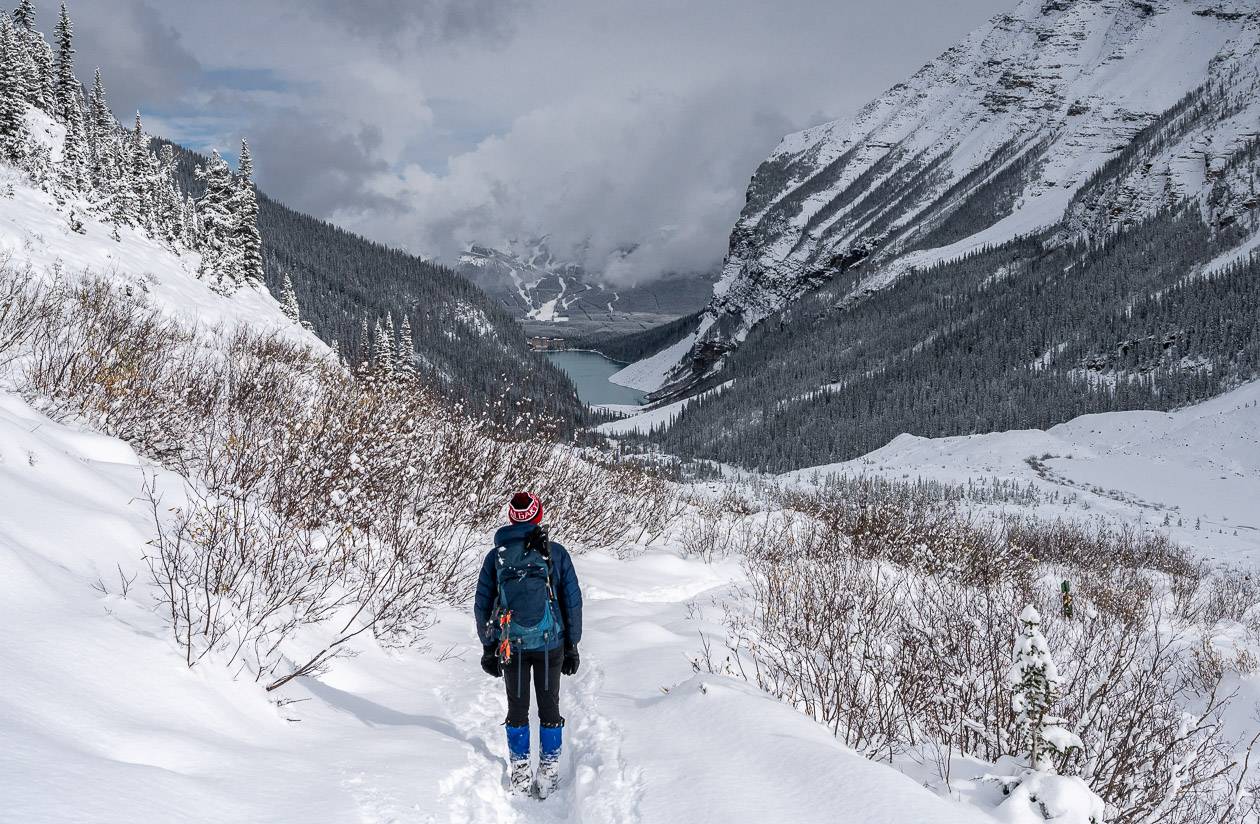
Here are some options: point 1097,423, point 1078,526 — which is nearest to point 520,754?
point 1078,526

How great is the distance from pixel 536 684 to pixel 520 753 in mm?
443

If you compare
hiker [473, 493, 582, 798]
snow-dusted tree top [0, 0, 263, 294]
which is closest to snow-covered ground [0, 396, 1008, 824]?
hiker [473, 493, 582, 798]

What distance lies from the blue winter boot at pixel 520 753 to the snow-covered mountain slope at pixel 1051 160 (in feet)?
343

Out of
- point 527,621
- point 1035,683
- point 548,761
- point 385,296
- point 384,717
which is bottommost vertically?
point 548,761

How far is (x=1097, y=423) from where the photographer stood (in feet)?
161

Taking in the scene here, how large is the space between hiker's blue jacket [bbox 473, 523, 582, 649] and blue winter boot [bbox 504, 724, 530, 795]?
567 mm

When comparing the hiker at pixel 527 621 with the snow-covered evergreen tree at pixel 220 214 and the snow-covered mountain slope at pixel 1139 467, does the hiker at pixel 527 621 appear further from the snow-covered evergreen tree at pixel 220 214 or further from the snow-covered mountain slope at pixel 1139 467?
the snow-covered evergreen tree at pixel 220 214

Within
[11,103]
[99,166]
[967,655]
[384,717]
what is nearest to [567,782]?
[384,717]

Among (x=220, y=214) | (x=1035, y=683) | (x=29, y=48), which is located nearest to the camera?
(x=1035, y=683)

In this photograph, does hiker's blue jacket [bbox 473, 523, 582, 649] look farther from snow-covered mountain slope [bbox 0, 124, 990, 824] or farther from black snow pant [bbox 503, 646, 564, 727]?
snow-covered mountain slope [bbox 0, 124, 990, 824]

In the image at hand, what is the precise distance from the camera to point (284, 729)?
3732 mm

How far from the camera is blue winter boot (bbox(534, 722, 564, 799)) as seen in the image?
408 centimetres

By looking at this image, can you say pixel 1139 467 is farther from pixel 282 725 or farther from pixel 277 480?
pixel 282 725

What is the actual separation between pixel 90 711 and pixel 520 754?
A: 7.72 ft
